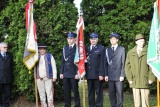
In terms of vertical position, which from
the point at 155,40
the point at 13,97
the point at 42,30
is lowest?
the point at 13,97

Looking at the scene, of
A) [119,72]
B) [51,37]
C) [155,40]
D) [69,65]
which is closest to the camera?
[155,40]

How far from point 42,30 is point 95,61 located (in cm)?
194

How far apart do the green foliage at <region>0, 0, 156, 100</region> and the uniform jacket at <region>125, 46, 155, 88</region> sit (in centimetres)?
230

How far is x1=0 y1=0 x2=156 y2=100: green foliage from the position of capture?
7891 millimetres

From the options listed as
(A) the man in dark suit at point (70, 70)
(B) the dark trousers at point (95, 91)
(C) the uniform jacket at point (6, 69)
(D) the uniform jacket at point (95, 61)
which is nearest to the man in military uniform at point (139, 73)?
(D) the uniform jacket at point (95, 61)

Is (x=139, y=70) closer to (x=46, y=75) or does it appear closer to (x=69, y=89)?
(x=69, y=89)

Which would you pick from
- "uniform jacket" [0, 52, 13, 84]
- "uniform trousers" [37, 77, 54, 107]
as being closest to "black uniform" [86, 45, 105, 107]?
"uniform trousers" [37, 77, 54, 107]

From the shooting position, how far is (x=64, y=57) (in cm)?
714

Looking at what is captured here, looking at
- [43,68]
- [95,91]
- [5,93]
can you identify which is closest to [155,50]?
[95,91]

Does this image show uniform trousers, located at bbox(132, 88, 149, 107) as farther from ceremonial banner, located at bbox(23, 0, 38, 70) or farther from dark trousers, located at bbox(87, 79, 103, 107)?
ceremonial banner, located at bbox(23, 0, 38, 70)

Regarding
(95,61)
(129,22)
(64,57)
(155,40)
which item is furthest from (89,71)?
(129,22)

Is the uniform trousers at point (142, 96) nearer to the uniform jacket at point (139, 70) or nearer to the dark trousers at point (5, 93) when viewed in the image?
the uniform jacket at point (139, 70)

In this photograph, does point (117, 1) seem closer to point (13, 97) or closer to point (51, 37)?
point (51, 37)

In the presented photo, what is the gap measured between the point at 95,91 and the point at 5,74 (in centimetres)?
239
